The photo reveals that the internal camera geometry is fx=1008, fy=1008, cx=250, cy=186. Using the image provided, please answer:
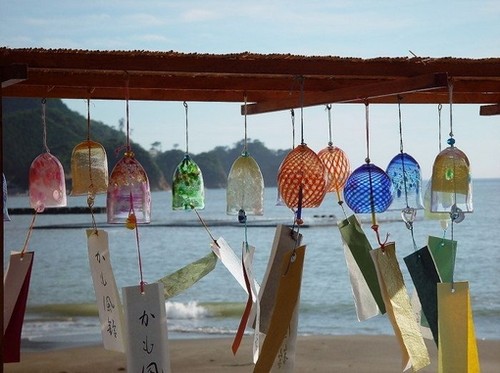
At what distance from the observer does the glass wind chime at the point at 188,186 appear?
289cm

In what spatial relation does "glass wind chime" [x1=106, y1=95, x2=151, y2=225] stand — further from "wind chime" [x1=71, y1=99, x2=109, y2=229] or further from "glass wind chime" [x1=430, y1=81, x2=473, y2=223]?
"glass wind chime" [x1=430, y1=81, x2=473, y2=223]

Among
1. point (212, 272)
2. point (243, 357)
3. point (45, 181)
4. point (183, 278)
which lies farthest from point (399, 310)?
point (212, 272)

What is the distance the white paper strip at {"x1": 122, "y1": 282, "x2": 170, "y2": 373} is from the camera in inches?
89.8

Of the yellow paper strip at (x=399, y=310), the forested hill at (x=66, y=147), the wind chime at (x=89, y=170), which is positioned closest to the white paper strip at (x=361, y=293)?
the yellow paper strip at (x=399, y=310)

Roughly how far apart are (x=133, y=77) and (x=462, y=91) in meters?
0.88

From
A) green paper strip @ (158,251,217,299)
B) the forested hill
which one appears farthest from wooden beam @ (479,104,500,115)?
the forested hill

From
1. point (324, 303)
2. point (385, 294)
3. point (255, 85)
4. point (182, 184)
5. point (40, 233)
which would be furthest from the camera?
point (40, 233)

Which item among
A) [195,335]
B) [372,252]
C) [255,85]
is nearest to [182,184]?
[255,85]

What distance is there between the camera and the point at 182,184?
2.90m

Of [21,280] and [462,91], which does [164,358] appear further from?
[462,91]

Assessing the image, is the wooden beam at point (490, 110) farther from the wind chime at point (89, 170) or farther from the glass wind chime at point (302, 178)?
the wind chime at point (89, 170)

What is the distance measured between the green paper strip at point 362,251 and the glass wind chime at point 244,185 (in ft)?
0.94

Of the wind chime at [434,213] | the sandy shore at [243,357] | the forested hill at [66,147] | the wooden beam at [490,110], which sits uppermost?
the forested hill at [66,147]

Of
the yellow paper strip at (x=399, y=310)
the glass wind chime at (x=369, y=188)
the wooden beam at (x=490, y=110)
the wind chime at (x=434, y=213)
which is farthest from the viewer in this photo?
the wooden beam at (x=490, y=110)
